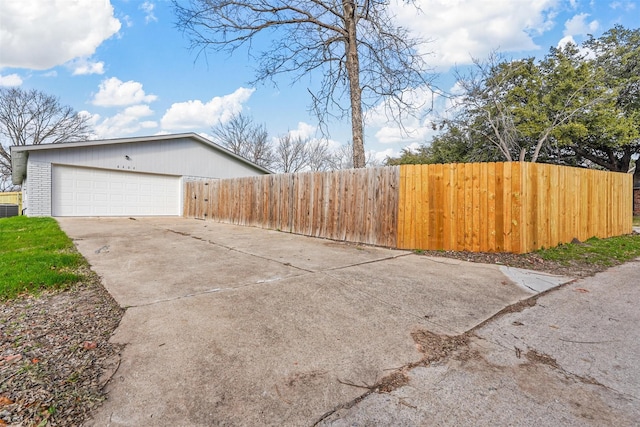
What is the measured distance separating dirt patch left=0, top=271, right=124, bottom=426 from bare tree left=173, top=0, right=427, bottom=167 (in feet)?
23.2

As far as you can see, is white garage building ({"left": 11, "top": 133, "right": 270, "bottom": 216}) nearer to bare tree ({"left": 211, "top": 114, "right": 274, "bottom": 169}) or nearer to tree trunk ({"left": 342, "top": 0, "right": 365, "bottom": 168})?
tree trunk ({"left": 342, "top": 0, "right": 365, "bottom": 168})

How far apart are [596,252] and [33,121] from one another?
32782 millimetres

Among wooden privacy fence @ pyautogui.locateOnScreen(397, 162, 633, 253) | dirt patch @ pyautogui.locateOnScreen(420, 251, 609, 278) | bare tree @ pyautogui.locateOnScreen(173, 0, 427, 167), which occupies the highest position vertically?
bare tree @ pyautogui.locateOnScreen(173, 0, 427, 167)

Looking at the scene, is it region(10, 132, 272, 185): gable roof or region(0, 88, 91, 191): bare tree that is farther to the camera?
region(0, 88, 91, 191): bare tree

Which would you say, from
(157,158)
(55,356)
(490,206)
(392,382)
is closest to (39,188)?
(157,158)

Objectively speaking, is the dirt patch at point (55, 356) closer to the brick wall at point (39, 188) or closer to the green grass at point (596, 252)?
the green grass at point (596, 252)

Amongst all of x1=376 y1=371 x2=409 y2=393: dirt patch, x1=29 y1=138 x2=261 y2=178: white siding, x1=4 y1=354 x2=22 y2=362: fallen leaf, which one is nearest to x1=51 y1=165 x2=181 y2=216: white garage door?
x1=29 y1=138 x2=261 y2=178: white siding

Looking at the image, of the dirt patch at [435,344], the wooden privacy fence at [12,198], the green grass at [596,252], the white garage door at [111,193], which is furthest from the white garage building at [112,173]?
the green grass at [596,252]

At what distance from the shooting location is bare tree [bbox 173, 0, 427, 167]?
329 inches

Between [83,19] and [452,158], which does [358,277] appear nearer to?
[83,19]

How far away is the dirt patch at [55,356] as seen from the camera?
4.95ft

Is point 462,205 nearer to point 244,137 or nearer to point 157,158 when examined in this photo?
point 157,158

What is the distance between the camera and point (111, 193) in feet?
41.2

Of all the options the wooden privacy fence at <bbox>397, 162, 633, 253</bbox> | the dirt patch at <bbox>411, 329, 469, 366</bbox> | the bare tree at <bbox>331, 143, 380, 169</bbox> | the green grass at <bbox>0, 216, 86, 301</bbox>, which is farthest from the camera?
the bare tree at <bbox>331, 143, 380, 169</bbox>
